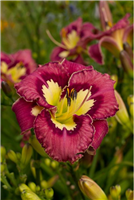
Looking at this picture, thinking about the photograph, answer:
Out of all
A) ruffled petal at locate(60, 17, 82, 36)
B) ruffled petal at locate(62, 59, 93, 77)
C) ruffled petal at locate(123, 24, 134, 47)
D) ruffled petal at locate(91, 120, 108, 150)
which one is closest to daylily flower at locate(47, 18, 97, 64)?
ruffled petal at locate(60, 17, 82, 36)

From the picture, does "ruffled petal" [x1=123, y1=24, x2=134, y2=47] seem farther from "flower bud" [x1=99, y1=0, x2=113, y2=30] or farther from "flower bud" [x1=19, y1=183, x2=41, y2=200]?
"flower bud" [x1=19, y1=183, x2=41, y2=200]

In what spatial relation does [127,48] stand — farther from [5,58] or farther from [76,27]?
[5,58]

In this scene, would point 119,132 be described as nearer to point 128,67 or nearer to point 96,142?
point 128,67

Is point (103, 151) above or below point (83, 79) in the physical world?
below

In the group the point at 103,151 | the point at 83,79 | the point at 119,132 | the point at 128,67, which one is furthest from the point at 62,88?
the point at 103,151

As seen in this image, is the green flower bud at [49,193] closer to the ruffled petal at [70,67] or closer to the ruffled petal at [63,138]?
the ruffled petal at [63,138]

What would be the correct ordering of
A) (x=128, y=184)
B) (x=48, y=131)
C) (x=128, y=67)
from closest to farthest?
1. (x=48, y=131)
2. (x=128, y=67)
3. (x=128, y=184)
